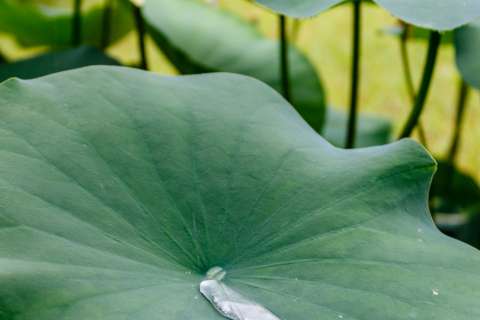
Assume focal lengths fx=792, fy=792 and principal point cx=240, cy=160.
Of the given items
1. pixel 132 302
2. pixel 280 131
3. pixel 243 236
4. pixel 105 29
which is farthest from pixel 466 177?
pixel 132 302

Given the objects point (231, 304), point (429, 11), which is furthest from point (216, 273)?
point (429, 11)

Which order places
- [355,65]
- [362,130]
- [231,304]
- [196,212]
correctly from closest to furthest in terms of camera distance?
1. [231,304]
2. [196,212]
3. [355,65]
4. [362,130]

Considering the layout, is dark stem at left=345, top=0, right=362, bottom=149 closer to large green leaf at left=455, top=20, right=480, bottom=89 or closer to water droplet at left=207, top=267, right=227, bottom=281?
large green leaf at left=455, top=20, right=480, bottom=89

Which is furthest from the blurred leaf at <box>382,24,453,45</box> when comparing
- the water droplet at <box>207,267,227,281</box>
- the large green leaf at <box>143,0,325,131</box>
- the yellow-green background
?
the water droplet at <box>207,267,227,281</box>

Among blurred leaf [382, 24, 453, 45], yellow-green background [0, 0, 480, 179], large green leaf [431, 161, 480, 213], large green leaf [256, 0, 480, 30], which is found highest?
large green leaf [256, 0, 480, 30]

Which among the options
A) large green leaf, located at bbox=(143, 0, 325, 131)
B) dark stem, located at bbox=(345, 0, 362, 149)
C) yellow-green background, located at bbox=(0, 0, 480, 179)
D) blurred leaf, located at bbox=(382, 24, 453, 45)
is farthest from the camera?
yellow-green background, located at bbox=(0, 0, 480, 179)

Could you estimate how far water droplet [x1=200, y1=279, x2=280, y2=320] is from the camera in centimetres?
81

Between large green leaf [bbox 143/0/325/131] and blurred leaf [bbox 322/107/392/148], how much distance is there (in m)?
0.24

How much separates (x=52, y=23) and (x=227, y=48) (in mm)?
480

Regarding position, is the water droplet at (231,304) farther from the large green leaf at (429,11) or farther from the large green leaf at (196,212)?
the large green leaf at (429,11)

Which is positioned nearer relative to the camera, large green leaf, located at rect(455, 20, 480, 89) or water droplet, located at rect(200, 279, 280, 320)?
water droplet, located at rect(200, 279, 280, 320)

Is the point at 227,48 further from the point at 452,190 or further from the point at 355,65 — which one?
the point at 452,190

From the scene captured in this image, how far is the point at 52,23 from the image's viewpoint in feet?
6.58

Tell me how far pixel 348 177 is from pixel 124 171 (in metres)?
0.28
